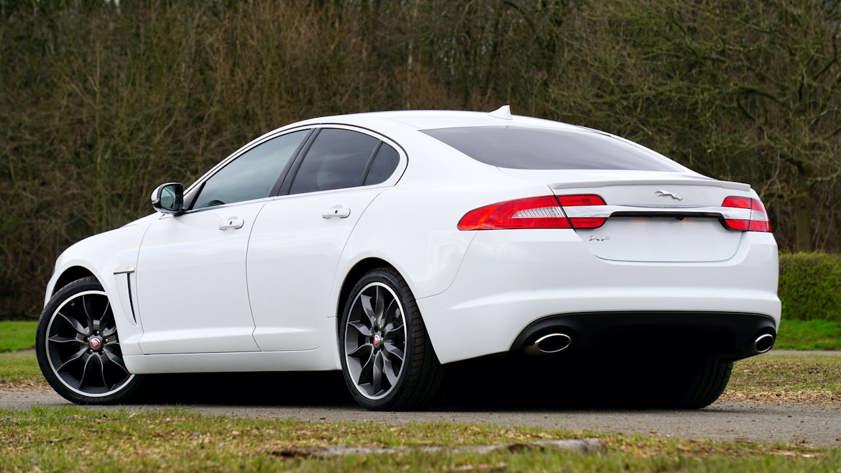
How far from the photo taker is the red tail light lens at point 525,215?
282 inches

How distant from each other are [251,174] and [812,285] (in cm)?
1774

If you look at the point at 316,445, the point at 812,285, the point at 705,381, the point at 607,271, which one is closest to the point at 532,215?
the point at 607,271

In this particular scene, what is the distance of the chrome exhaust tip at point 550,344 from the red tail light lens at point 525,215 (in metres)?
0.52

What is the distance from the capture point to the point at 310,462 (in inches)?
192

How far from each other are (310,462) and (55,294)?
5.17 metres

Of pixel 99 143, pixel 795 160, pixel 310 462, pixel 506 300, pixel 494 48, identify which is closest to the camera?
pixel 310 462

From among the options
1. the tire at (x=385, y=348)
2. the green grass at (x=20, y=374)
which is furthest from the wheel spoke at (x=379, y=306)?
the green grass at (x=20, y=374)

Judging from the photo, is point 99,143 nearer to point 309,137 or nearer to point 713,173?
point 713,173

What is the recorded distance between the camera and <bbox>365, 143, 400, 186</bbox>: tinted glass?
26.2 feet

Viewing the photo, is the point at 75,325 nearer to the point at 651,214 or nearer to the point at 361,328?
the point at 361,328

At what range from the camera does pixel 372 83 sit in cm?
3288

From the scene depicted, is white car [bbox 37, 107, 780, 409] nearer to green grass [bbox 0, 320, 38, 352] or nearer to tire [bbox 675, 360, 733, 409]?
tire [bbox 675, 360, 733, 409]

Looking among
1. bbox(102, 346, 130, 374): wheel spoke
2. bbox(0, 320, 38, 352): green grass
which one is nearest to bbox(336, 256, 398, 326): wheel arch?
bbox(102, 346, 130, 374): wheel spoke

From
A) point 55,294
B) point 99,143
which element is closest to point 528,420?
point 55,294
